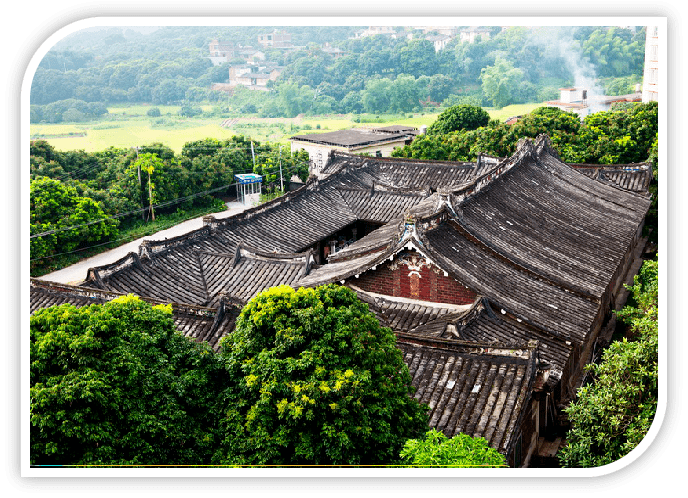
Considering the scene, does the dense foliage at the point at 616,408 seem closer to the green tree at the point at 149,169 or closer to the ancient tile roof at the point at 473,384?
the ancient tile roof at the point at 473,384

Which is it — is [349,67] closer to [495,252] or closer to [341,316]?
[495,252]

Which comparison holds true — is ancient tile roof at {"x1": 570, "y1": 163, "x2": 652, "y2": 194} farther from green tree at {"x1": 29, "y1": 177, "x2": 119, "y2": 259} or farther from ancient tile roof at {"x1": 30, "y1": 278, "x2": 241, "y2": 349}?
green tree at {"x1": 29, "y1": 177, "x2": 119, "y2": 259}

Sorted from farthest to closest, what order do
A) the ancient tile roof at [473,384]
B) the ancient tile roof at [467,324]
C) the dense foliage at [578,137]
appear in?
the dense foliage at [578,137], the ancient tile roof at [467,324], the ancient tile roof at [473,384]

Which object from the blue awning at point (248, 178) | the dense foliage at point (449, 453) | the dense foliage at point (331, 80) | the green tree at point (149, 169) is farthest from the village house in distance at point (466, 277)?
the blue awning at point (248, 178)

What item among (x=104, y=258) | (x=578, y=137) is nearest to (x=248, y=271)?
(x=104, y=258)

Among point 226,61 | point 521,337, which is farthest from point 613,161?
point 521,337
